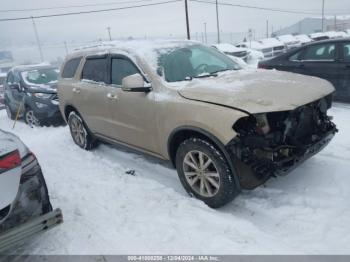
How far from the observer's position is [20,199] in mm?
2729

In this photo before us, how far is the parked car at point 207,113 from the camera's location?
10.5 feet

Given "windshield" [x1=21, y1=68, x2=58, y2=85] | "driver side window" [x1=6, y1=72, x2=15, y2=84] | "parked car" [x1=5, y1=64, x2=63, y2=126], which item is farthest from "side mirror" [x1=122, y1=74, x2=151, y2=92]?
"driver side window" [x1=6, y1=72, x2=15, y2=84]

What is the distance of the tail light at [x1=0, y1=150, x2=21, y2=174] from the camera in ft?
8.61

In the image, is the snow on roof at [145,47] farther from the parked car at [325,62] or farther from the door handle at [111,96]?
the parked car at [325,62]

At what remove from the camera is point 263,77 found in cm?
393

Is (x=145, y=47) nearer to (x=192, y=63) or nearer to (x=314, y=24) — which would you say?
Result: (x=192, y=63)

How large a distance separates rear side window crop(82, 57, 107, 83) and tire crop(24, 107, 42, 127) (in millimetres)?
3919

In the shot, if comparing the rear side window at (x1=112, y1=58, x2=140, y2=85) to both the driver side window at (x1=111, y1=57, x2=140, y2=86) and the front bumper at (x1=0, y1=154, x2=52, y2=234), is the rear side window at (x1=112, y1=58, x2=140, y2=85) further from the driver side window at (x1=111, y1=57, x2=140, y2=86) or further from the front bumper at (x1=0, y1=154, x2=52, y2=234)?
the front bumper at (x1=0, y1=154, x2=52, y2=234)

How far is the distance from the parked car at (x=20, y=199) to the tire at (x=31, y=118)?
6151 millimetres

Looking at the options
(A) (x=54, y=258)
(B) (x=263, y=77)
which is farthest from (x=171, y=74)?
(A) (x=54, y=258)

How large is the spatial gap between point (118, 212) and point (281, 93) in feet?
7.36

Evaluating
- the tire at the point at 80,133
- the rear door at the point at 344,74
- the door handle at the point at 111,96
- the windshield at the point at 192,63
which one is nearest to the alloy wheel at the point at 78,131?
the tire at the point at 80,133

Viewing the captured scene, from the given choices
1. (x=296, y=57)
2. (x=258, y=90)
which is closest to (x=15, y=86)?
(x=296, y=57)

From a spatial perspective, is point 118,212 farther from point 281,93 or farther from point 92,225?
point 281,93
